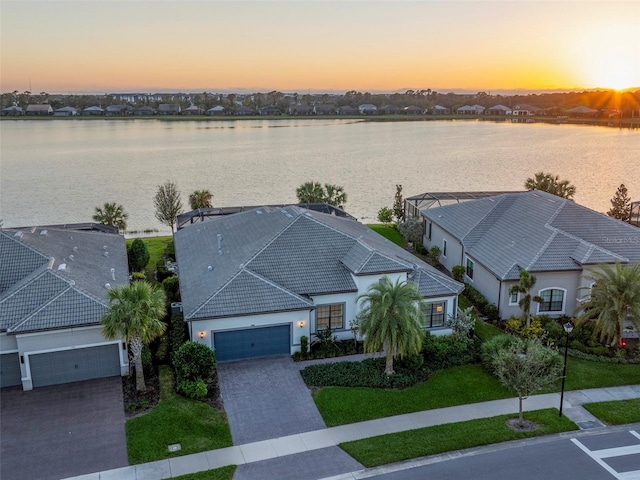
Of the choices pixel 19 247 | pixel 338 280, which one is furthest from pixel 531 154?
pixel 19 247

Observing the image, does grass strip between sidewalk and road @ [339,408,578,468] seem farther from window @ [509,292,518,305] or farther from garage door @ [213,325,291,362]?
window @ [509,292,518,305]

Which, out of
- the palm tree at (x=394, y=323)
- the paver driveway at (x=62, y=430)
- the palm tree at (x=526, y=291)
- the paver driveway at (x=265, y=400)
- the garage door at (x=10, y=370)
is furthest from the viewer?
the palm tree at (x=526, y=291)

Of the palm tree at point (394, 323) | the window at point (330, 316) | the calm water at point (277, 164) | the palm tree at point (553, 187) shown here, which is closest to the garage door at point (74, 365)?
the window at point (330, 316)

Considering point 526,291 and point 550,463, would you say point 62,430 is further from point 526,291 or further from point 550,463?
point 526,291

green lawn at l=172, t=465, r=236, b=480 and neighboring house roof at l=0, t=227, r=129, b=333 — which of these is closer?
green lawn at l=172, t=465, r=236, b=480

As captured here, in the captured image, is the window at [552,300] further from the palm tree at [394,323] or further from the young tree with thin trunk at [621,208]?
the young tree with thin trunk at [621,208]

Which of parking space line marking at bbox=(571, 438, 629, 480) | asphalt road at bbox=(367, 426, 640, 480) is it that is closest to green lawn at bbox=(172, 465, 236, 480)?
asphalt road at bbox=(367, 426, 640, 480)

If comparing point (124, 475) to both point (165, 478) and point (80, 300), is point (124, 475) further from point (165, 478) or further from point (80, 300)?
point (80, 300)
